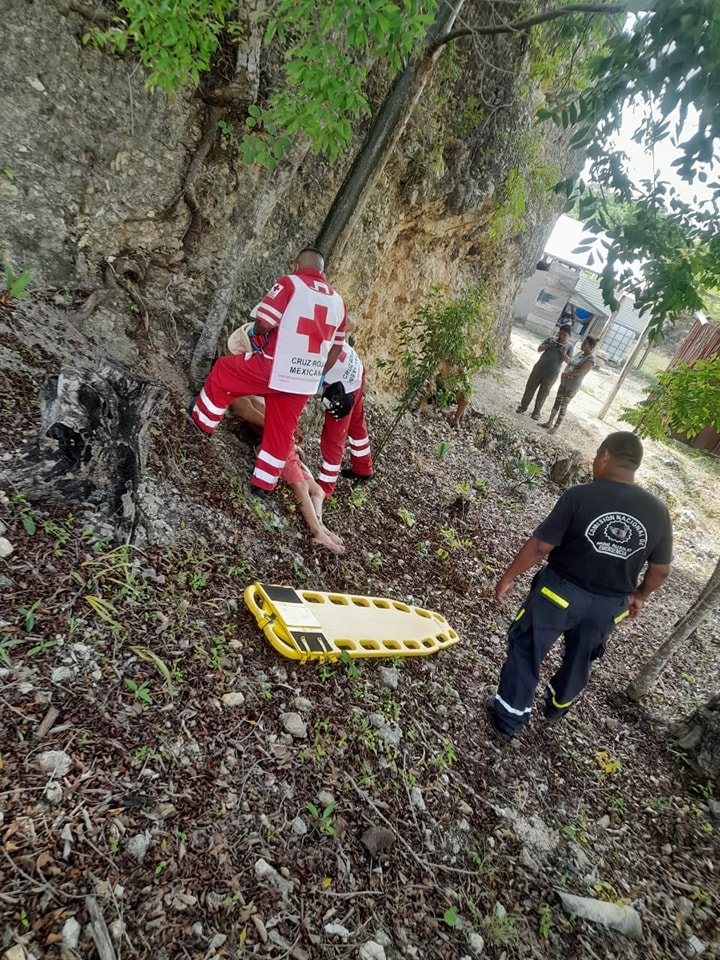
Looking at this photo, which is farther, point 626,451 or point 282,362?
point 282,362

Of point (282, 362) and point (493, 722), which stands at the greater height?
point (282, 362)

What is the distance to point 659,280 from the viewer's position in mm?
3074

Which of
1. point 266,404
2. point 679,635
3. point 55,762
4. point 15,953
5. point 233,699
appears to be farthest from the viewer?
point 679,635

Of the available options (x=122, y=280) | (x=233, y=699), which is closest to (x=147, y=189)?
(x=122, y=280)

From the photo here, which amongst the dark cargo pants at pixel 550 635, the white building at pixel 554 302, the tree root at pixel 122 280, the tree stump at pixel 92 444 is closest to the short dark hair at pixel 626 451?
the dark cargo pants at pixel 550 635

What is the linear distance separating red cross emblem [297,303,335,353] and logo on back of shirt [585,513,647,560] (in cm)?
216

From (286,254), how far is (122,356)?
1956 millimetres

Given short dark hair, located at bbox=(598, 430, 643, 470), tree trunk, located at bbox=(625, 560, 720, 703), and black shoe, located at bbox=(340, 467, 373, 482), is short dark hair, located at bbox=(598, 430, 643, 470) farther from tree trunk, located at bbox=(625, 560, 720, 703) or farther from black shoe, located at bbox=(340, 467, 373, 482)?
black shoe, located at bbox=(340, 467, 373, 482)

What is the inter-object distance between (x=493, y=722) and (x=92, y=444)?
292cm

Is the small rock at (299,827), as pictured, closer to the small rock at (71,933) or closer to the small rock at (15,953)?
the small rock at (71,933)

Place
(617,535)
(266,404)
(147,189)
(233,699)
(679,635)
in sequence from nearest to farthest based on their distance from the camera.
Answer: (233,699)
(617,535)
(266,404)
(679,635)
(147,189)

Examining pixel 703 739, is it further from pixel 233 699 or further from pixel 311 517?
pixel 233 699

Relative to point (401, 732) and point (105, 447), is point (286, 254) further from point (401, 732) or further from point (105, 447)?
point (401, 732)

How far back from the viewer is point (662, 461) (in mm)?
12375
